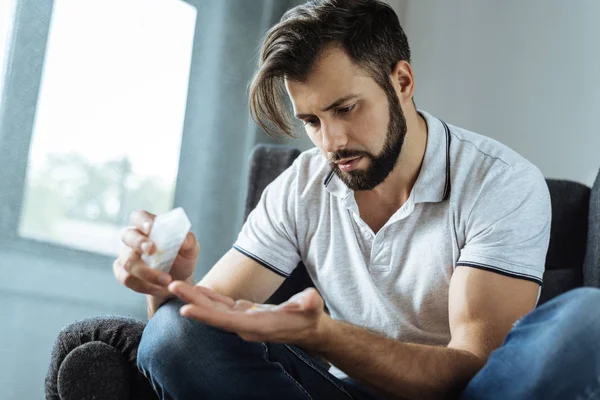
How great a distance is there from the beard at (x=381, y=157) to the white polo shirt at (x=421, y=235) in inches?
2.3

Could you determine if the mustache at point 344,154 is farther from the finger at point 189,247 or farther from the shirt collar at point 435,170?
the finger at point 189,247

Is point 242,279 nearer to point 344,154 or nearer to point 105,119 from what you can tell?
point 344,154

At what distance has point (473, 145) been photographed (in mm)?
1394

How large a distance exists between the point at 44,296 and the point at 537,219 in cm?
115

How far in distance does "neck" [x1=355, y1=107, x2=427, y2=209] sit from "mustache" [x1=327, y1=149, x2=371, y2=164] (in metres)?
0.08

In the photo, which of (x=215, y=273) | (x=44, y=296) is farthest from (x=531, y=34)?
(x=44, y=296)

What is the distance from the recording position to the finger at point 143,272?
3.32 ft

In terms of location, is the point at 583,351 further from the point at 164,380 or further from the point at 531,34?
the point at 531,34

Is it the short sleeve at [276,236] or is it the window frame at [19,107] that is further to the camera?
the window frame at [19,107]

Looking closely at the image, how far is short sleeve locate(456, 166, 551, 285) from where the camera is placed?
1194 mm

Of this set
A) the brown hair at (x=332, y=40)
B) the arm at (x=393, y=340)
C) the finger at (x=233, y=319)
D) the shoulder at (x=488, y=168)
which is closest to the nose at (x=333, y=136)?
the brown hair at (x=332, y=40)

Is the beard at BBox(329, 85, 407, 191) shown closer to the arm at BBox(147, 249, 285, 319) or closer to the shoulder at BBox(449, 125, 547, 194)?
the shoulder at BBox(449, 125, 547, 194)

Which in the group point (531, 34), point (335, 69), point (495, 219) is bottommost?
point (495, 219)

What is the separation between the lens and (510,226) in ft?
4.00
